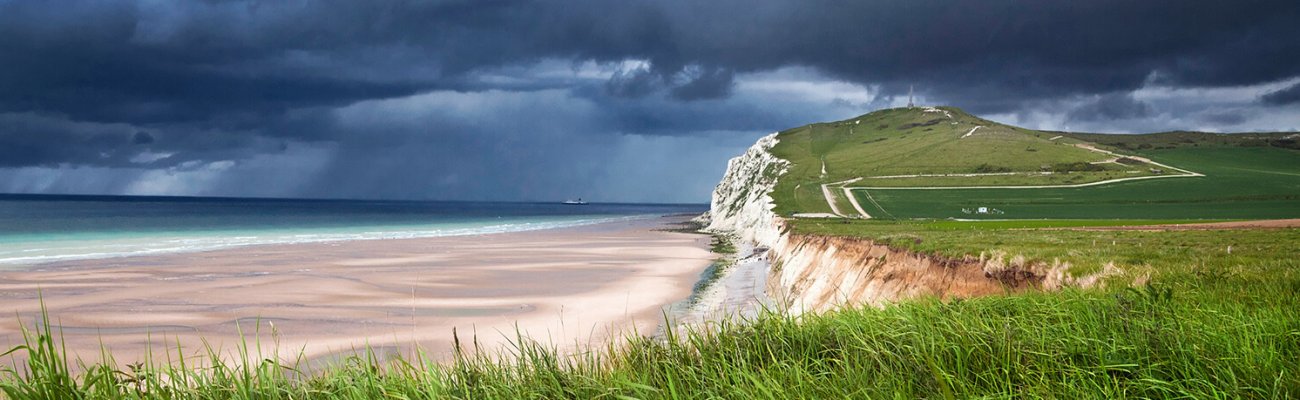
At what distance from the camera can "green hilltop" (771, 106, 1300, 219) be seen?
7400 cm

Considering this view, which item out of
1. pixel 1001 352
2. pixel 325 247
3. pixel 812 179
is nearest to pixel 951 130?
pixel 812 179

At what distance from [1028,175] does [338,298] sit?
360 ft

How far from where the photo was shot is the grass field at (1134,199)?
64750mm

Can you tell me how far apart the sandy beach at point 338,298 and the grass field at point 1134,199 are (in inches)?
1425

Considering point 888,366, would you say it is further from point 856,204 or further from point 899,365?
point 856,204

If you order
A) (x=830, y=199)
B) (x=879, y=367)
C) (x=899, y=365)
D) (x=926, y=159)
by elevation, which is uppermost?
(x=926, y=159)

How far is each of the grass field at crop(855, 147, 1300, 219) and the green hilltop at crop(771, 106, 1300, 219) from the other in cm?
13

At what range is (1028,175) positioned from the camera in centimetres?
11075

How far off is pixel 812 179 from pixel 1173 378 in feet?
372

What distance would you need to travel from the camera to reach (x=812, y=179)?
116750mm

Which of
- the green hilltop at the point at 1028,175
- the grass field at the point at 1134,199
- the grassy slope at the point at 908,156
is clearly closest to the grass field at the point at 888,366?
the grass field at the point at 1134,199

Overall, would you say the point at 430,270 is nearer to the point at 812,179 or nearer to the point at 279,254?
the point at 279,254

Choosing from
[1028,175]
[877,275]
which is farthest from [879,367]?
[1028,175]

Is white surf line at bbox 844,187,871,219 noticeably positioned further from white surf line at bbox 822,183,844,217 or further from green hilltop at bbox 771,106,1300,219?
white surf line at bbox 822,183,844,217
